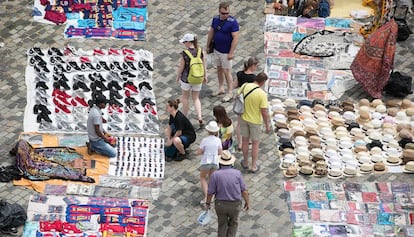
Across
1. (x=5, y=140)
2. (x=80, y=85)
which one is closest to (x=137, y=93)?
(x=80, y=85)

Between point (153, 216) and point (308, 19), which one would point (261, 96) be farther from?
point (308, 19)

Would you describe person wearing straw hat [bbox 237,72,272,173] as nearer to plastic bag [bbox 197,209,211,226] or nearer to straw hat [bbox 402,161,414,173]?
plastic bag [bbox 197,209,211,226]

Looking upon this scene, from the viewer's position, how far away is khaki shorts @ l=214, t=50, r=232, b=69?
20.0m

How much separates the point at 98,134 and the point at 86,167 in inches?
22.5

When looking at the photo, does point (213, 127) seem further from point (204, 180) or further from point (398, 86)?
point (398, 86)

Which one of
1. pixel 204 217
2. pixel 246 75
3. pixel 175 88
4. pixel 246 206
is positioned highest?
pixel 246 75

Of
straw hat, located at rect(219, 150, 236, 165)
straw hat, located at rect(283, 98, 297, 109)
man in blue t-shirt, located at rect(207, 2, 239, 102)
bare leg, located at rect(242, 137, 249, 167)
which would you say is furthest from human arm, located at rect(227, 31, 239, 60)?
straw hat, located at rect(219, 150, 236, 165)

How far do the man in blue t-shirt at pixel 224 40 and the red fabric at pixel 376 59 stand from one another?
240cm

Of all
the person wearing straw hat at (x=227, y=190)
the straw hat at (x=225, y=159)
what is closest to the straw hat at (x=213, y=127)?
the person wearing straw hat at (x=227, y=190)

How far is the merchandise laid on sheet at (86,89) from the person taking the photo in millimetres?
19469

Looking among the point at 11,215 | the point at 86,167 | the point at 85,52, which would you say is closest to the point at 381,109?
the point at 86,167

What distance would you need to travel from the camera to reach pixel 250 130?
18156 millimetres

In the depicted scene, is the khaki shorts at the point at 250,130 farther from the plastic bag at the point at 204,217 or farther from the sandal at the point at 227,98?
the sandal at the point at 227,98

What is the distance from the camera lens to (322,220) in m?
17.6
